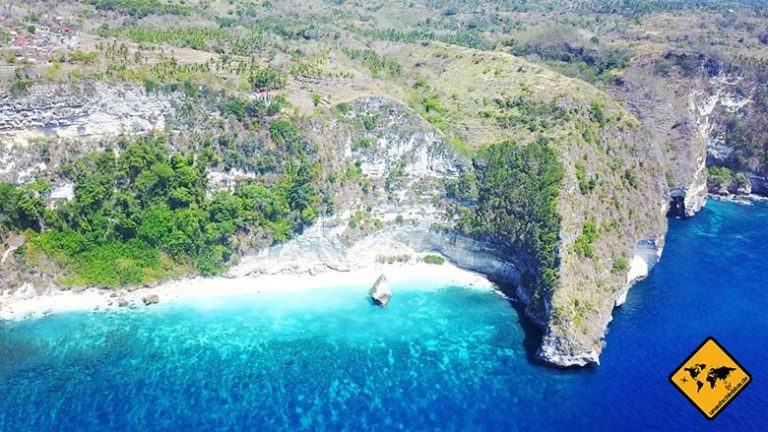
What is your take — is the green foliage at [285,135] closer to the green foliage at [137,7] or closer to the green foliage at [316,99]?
the green foliage at [316,99]

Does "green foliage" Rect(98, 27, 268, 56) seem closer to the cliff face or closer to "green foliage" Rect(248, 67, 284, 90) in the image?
"green foliage" Rect(248, 67, 284, 90)

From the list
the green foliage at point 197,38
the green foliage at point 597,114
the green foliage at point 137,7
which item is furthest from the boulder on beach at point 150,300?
the green foliage at point 137,7

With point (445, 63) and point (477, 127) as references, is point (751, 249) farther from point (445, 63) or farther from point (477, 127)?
point (445, 63)

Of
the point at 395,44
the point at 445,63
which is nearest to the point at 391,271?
the point at 445,63

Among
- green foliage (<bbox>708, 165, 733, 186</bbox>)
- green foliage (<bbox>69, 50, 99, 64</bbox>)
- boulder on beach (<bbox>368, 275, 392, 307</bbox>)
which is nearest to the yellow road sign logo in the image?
boulder on beach (<bbox>368, 275, 392, 307</bbox>)

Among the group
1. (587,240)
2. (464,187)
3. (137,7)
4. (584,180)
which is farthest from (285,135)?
(137,7)

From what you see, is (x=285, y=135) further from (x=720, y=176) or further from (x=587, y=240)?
(x=720, y=176)
